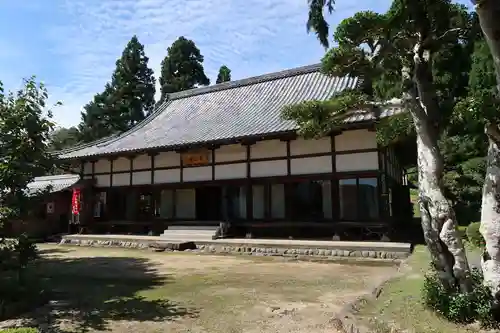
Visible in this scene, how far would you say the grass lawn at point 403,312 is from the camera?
4844 millimetres

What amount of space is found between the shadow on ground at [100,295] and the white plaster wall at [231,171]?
545 centimetres

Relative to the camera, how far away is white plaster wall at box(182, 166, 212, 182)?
1713 cm

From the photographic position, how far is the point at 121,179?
1984 cm

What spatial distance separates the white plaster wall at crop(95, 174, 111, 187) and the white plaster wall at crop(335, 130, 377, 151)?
12.3 metres

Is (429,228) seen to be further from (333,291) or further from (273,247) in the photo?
(273,247)

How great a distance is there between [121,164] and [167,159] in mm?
3125

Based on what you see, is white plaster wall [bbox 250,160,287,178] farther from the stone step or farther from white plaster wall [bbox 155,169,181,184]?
white plaster wall [bbox 155,169,181,184]

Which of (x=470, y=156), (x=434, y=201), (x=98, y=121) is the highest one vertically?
(x=98, y=121)

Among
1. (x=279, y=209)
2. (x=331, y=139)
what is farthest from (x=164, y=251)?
(x=331, y=139)

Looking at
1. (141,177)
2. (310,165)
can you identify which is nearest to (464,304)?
(310,165)

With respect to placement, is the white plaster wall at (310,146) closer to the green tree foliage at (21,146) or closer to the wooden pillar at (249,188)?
the wooden pillar at (249,188)

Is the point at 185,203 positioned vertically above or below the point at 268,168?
below

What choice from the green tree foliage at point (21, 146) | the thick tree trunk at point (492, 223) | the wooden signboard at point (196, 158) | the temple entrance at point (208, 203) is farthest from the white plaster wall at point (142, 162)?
the thick tree trunk at point (492, 223)

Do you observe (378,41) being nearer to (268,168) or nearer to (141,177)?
(268,168)
